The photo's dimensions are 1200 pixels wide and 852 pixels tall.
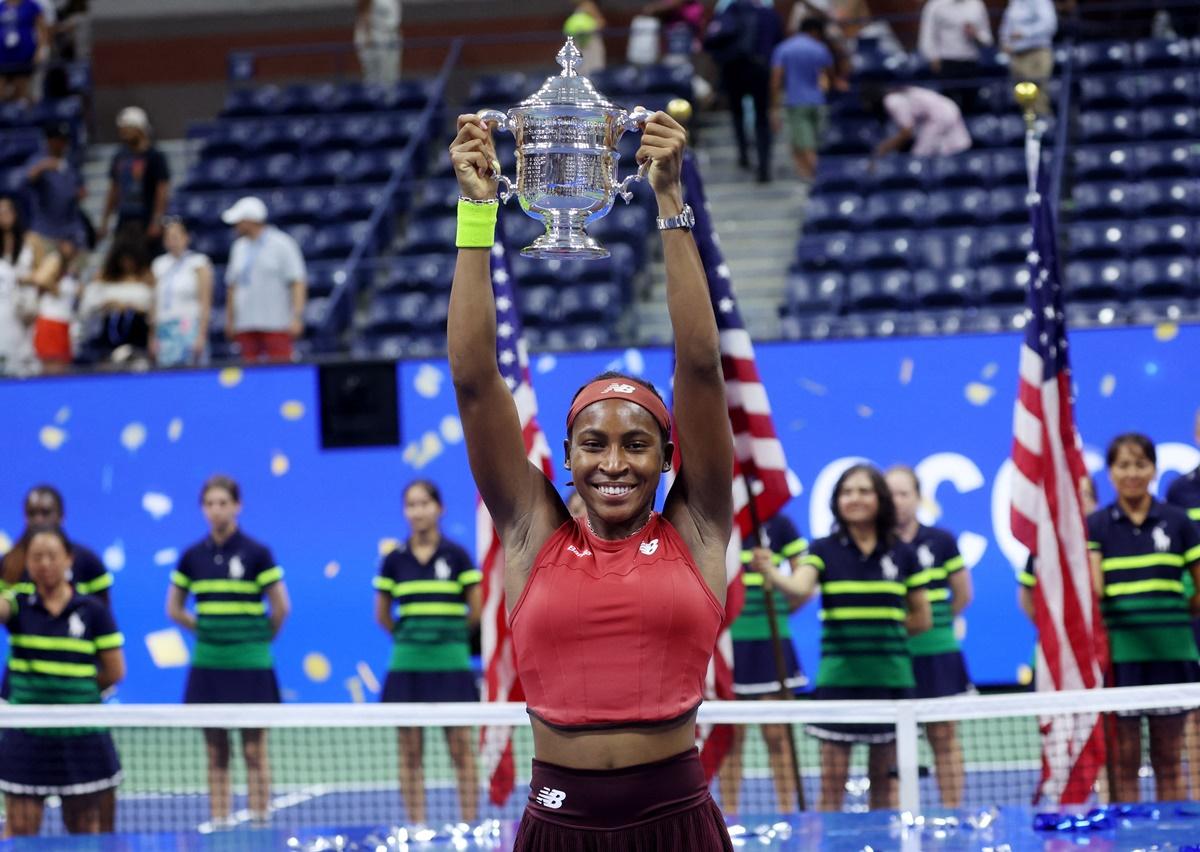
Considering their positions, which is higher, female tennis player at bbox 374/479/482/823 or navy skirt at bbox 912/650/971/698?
female tennis player at bbox 374/479/482/823

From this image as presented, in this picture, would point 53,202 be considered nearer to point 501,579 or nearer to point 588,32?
point 588,32

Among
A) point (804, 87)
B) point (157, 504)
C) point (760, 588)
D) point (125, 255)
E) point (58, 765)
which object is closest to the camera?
point (58, 765)

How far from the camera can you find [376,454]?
39.4ft

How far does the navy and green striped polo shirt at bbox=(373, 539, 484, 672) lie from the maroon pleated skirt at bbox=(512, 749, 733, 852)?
5.41 meters

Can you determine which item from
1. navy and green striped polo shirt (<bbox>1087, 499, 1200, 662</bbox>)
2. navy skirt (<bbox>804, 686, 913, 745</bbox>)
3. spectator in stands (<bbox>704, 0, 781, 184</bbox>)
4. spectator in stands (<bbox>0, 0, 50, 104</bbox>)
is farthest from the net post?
spectator in stands (<bbox>0, 0, 50, 104</bbox>)

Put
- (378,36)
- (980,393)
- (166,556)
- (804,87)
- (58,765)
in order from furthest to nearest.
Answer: (378,36), (804,87), (166,556), (980,393), (58,765)

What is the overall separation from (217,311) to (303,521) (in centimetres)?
309

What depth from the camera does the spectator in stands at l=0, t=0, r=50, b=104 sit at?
57.4ft

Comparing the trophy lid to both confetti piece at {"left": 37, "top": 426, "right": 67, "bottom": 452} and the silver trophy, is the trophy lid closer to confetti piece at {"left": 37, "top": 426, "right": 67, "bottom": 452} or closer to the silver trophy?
the silver trophy

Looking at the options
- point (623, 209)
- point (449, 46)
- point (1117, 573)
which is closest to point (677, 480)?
point (1117, 573)

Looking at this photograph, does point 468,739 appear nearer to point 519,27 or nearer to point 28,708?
point 28,708

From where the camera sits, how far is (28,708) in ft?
23.7

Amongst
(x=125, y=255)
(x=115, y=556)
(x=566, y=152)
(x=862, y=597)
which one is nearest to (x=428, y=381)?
(x=115, y=556)

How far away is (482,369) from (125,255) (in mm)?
9631
